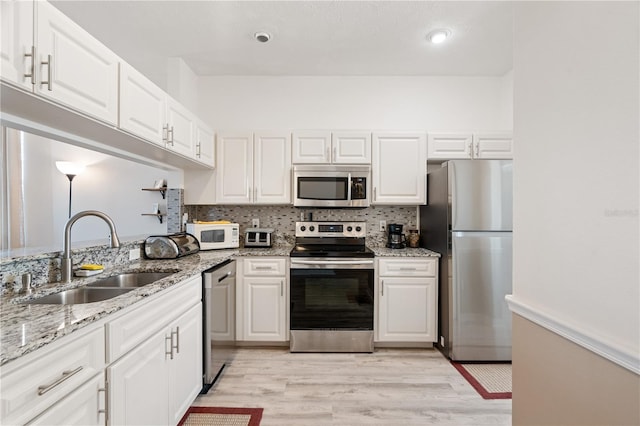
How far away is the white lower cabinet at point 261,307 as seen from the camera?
8.53 ft

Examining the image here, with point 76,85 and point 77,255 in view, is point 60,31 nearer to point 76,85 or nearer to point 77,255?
point 76,85

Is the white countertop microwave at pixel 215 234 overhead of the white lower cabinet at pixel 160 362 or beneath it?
overhead

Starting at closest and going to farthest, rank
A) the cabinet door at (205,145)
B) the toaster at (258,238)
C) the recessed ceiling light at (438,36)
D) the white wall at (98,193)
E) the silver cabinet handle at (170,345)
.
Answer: the silver cabinet handle at (170,345) → the recessed ceiling light at (438,36) → the cabinet door at (205,145) → the white wall at (98,193) → the toaster at (258,238)

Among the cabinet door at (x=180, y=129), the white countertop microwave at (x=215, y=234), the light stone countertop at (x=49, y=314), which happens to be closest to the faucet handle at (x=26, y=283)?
the light stone countertop at (x=49, y=314)

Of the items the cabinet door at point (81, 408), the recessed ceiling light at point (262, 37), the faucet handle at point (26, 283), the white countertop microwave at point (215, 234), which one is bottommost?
the cabinet door at point (81, 408)

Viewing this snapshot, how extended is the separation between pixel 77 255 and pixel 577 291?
2376 mm

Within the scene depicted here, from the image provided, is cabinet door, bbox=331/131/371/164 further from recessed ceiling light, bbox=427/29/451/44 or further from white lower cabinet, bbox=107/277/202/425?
white lower cabinet, bbox=107/277/202/425

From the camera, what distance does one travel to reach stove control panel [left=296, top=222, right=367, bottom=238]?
116 inches

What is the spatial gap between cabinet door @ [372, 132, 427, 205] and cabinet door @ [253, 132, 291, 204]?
899 millimetres

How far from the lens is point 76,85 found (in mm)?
1229

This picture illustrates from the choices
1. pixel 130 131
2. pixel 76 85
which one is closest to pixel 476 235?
pixel 130 131

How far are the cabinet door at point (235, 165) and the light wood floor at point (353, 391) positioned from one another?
5.14 ft

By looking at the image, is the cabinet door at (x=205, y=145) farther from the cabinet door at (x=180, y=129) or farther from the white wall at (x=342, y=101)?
the white wall at (x=342, y=101)

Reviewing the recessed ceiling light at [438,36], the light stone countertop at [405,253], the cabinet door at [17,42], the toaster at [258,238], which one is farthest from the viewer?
the toaster at [258,238]
